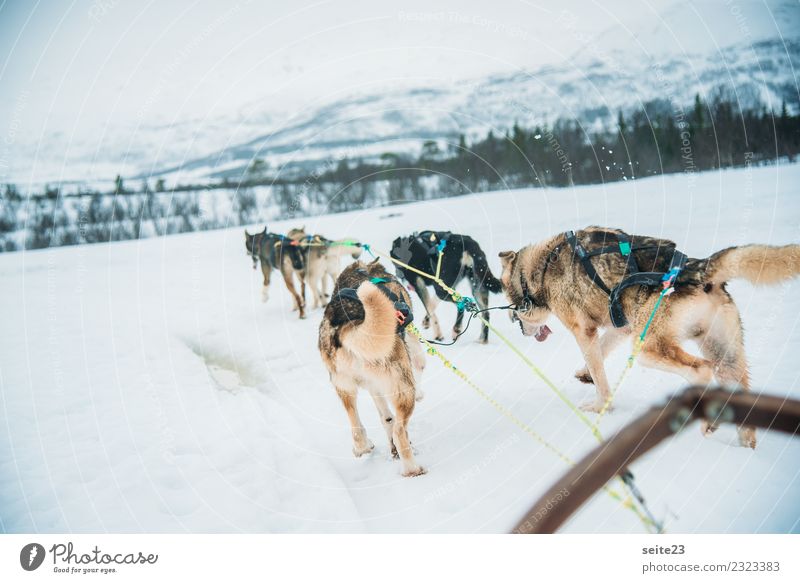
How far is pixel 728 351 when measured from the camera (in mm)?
2131

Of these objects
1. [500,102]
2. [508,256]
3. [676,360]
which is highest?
[500,102]

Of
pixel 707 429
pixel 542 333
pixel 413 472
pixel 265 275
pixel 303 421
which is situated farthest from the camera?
pixel 265 275

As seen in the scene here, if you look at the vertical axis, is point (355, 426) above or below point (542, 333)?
below

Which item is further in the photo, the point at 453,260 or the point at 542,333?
the point at 453,260

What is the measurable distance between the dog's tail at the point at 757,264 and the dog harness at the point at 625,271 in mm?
158

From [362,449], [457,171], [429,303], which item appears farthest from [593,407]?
[457,171]

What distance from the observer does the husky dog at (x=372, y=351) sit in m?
2.02

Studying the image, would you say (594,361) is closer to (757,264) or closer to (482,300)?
(757,264)

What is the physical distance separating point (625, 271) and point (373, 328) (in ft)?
4.66

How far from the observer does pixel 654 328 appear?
2242mm

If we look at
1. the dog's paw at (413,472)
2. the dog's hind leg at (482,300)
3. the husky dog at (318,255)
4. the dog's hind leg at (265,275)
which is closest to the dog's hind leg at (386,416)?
the dog's paw at (413,472)
